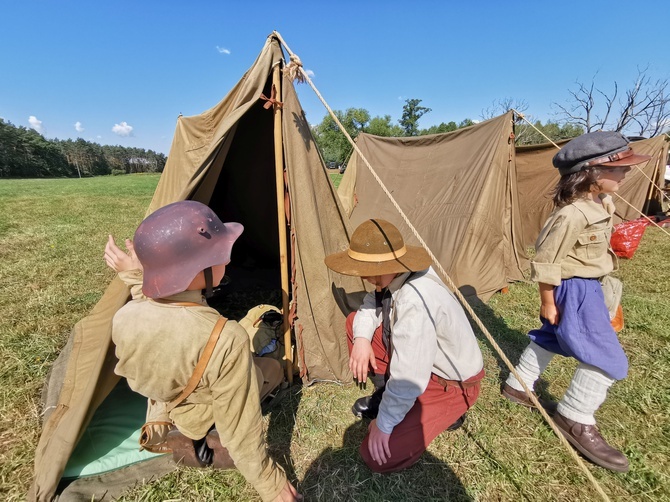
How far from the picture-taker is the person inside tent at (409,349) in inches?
63.2

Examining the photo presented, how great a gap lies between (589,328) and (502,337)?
69.8 inches

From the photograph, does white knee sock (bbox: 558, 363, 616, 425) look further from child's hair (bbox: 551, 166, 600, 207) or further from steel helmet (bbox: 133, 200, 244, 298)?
steel helmet (bbox: 133, 200, 244, 298)

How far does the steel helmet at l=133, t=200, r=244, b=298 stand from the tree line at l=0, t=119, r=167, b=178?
173 ft

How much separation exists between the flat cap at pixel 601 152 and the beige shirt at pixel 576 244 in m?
0.23

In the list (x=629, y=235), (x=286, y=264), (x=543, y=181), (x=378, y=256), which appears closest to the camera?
(x=378, y=256)

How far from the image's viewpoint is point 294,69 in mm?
2254

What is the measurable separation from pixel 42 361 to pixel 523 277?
6.00 metres

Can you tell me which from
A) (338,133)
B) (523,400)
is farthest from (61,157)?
(523,400)

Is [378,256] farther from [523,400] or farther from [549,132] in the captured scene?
[549,132]

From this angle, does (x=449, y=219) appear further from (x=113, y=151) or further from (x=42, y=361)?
→ (x=113, y=151)

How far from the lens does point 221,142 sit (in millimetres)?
2178

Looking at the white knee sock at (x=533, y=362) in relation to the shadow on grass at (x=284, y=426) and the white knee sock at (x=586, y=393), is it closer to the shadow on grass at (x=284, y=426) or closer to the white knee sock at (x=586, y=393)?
the white knee sock at (x=586, y=393)

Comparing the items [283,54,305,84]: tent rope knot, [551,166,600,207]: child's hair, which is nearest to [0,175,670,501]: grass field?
[551,166,600,207]: child's hair

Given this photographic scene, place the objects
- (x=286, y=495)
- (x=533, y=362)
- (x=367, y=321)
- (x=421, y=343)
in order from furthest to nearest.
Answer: (x=533, y=362), (x=367, y=321), (x=421, y=343), (x=286, y=495)
